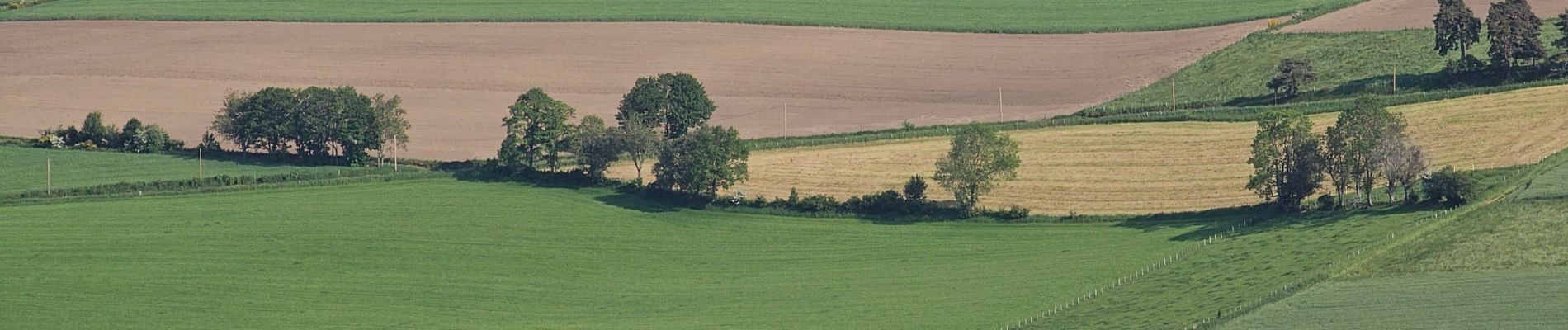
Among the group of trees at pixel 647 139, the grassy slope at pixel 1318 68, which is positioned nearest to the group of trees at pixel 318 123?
the group of trees at pixel 647 139

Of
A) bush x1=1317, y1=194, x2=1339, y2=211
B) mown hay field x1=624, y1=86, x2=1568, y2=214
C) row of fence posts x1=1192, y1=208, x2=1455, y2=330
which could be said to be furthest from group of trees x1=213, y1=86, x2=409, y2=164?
row of fence posts x1=1192, y1=208, x2=1455, y2=330

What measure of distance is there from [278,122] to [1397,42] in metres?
64.2

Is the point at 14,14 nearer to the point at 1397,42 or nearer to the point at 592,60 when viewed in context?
the point at 592,60

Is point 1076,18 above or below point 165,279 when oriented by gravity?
above

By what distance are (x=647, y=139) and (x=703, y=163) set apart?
5.66m

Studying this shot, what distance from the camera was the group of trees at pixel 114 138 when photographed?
14600 cm

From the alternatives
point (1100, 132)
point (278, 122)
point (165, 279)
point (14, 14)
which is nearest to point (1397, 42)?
point (1100, 132)

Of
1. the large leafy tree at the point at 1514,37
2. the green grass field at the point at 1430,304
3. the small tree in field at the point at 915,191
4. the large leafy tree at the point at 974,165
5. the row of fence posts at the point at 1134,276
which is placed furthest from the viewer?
the large leafy tree at the point at 1514,37

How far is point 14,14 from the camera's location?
189m

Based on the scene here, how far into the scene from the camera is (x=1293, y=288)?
10131cm

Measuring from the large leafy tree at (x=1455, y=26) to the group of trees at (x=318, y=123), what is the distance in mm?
56795

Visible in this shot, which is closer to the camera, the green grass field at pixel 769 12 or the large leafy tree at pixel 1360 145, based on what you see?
the large leafy tree at pixel 1360 145

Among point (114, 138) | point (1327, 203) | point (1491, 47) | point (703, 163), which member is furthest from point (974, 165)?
Result: point (114, 138)

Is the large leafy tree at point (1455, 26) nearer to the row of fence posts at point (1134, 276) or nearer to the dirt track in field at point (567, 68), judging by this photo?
the dirt track in field at point (567, 68)
